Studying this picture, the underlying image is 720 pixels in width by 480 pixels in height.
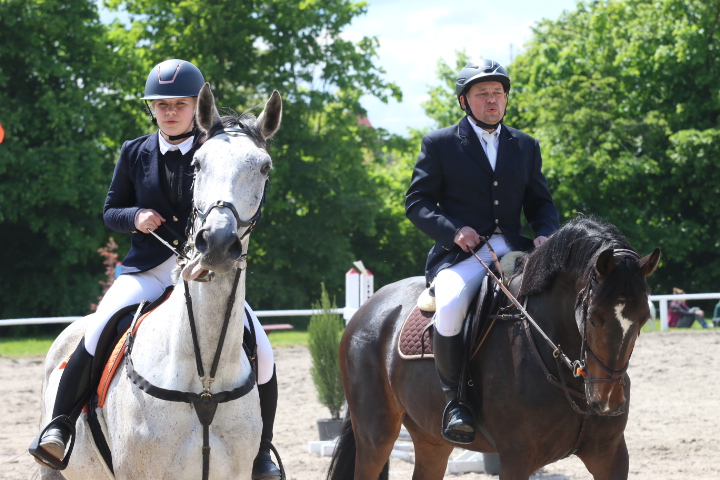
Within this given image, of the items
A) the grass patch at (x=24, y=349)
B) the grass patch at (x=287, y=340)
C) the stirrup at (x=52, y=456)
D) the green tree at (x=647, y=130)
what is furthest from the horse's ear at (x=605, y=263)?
the green tree at (x=647, y=130)

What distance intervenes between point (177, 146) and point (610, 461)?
265 centimetres

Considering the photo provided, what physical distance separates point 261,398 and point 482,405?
1.23 m

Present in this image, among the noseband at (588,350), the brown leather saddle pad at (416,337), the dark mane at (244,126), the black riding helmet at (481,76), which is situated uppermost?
the black riding helmet at (481,76)

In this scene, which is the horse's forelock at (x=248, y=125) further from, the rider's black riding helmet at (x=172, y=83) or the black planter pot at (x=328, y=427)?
the black planter pot at (x=328, y=427)

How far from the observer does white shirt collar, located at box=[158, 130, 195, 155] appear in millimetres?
4234

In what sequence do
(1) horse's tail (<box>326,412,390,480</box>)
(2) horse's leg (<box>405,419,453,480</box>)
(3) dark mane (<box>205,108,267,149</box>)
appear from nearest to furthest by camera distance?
(3) dark mane (<box>205,108,267,149</box>) → (2) horse's leg (<box>405,419,453,480</box>) → (1) horse's tail (<box>326,412,390,480</box>)

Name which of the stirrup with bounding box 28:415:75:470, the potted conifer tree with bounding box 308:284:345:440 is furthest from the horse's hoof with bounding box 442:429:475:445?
the potted conifer tree with bounding box 308:284:345:440

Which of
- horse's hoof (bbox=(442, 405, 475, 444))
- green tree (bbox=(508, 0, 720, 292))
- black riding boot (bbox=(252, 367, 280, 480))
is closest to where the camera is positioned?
black riding boot (bbox=(252, 367, 280, 480))

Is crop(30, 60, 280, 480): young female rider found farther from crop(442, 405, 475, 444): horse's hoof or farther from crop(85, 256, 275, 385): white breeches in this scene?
crop(442, 405, 475, 444): horse's hoof

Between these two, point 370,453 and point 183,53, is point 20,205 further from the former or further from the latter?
point 370,453

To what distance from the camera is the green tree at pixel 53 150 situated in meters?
24.3

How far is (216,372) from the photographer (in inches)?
148

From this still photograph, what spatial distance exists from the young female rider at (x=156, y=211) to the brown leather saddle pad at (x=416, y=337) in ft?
3.97

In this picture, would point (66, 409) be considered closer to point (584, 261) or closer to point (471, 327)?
point (471, 327)
